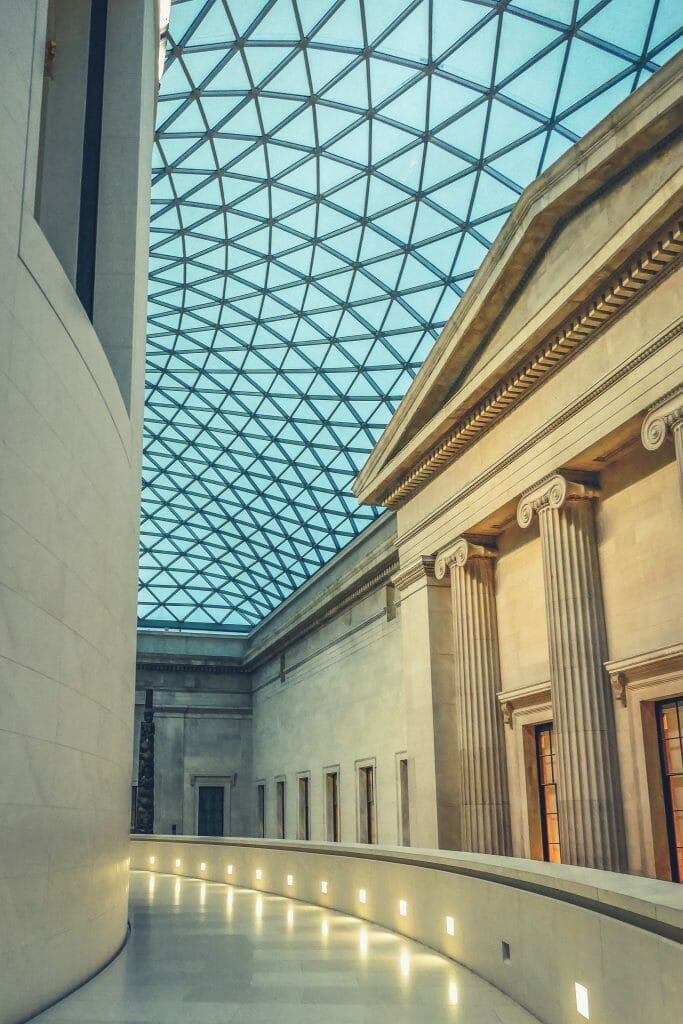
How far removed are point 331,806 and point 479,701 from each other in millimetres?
21715

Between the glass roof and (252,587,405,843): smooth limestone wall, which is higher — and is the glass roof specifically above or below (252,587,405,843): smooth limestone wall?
above

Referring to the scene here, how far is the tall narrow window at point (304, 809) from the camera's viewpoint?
151ft

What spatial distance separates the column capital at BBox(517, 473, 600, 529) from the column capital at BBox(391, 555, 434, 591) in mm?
6061

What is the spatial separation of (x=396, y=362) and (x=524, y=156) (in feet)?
35.7

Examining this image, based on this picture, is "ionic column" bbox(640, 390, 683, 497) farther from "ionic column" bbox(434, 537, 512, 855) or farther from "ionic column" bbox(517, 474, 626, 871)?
"ionic column" bbox(434, 537, 512, 855)

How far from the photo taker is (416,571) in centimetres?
2612

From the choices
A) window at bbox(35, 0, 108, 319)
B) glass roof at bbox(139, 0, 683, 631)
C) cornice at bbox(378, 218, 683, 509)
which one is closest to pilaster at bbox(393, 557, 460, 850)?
cornice at bbox(378, 218, 683, 509)

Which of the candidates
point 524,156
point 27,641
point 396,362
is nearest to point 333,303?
point 396,362

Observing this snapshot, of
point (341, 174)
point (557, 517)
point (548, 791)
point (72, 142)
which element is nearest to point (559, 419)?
point (557, 517)

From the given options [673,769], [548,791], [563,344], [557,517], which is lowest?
[548,791]

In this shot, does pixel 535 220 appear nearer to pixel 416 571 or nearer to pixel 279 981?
pixel 416 571

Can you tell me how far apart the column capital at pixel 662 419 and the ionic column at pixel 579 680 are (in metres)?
2.92

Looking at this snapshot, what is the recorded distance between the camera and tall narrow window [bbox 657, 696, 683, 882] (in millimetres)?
16625

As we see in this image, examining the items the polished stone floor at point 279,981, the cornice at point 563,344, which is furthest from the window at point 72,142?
the polished stone floor at point 279,981
